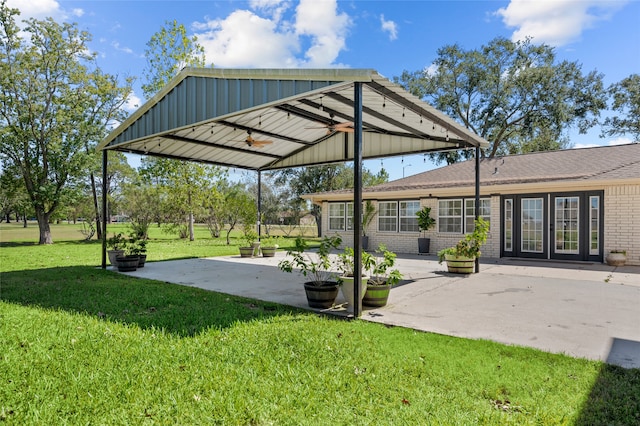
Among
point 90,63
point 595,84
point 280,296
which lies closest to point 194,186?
point 90,63

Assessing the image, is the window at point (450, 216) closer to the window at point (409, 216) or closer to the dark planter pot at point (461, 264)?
the window at point (409, 216)

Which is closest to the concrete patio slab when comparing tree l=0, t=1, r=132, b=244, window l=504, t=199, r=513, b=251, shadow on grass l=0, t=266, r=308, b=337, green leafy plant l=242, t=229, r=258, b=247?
shadow on grass l=0, t=266, r=308, b=337

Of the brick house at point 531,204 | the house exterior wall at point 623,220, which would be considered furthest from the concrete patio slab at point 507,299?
the brick house at point 531,204

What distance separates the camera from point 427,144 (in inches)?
393

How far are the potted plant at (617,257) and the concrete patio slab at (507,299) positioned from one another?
25cm

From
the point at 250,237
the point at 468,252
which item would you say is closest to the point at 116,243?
the point at 250,237

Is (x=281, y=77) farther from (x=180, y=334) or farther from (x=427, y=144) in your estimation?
(x=427, y=144)

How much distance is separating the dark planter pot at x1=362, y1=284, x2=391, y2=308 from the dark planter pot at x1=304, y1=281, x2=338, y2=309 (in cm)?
48

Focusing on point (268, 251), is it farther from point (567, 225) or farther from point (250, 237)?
point (567, 225)

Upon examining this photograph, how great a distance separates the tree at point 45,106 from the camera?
18.4m

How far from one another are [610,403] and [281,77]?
527 cm

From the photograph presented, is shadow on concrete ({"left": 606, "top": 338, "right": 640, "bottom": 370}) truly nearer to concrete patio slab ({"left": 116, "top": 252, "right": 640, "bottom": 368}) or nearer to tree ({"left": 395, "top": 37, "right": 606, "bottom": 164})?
concrete patio slab ({"left": 116, "top": 252, "right": 640, "bottom": 368})

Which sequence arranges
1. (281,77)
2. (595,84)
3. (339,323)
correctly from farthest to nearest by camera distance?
1. (595,84)
2. (281,77)
3. (339,323)

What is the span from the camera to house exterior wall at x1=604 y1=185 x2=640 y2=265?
1072cm
